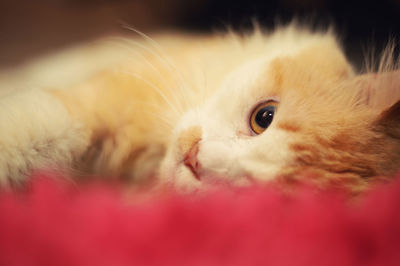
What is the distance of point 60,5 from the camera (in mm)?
1525

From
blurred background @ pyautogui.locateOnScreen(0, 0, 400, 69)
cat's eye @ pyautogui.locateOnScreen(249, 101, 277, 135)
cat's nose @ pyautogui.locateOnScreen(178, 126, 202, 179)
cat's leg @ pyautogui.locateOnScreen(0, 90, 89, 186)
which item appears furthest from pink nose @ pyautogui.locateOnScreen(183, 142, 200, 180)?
blurred background @ pyautogui.locateOnScreen(0, 0, 400, 69)

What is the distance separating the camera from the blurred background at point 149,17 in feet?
4.09

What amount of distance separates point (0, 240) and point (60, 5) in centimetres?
128

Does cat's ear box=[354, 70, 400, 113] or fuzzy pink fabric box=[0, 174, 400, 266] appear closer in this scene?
fuzzy pink fabric box=[0, 174, 400, 266]

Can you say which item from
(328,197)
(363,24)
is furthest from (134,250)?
(363,24)

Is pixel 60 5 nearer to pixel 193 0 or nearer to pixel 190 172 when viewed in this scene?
pixel 193 0

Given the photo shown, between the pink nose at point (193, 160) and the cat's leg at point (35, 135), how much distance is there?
272mm

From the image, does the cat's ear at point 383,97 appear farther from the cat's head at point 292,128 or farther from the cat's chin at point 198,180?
the cat's chin at point 198,180

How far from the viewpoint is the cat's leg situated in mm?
720

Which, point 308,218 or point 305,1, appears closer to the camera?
point 308,218

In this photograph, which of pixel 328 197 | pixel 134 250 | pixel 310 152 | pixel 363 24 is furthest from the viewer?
pixel 363 24

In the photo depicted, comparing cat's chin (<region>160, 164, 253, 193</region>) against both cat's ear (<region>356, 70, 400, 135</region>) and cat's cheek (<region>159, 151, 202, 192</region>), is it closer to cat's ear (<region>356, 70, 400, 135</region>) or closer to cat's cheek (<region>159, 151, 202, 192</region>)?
cat's cheek (<region>159, 151, 202, 192</region>)

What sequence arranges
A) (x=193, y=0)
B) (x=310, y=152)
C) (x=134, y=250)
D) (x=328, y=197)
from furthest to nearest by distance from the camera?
(x=193, y=0)
(x=310, y=152)
(x=328, y=197)
(x=134, y=250)

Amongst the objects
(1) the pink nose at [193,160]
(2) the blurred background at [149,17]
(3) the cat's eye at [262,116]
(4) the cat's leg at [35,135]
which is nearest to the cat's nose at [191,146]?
(1) the pink nose at [193,160]
